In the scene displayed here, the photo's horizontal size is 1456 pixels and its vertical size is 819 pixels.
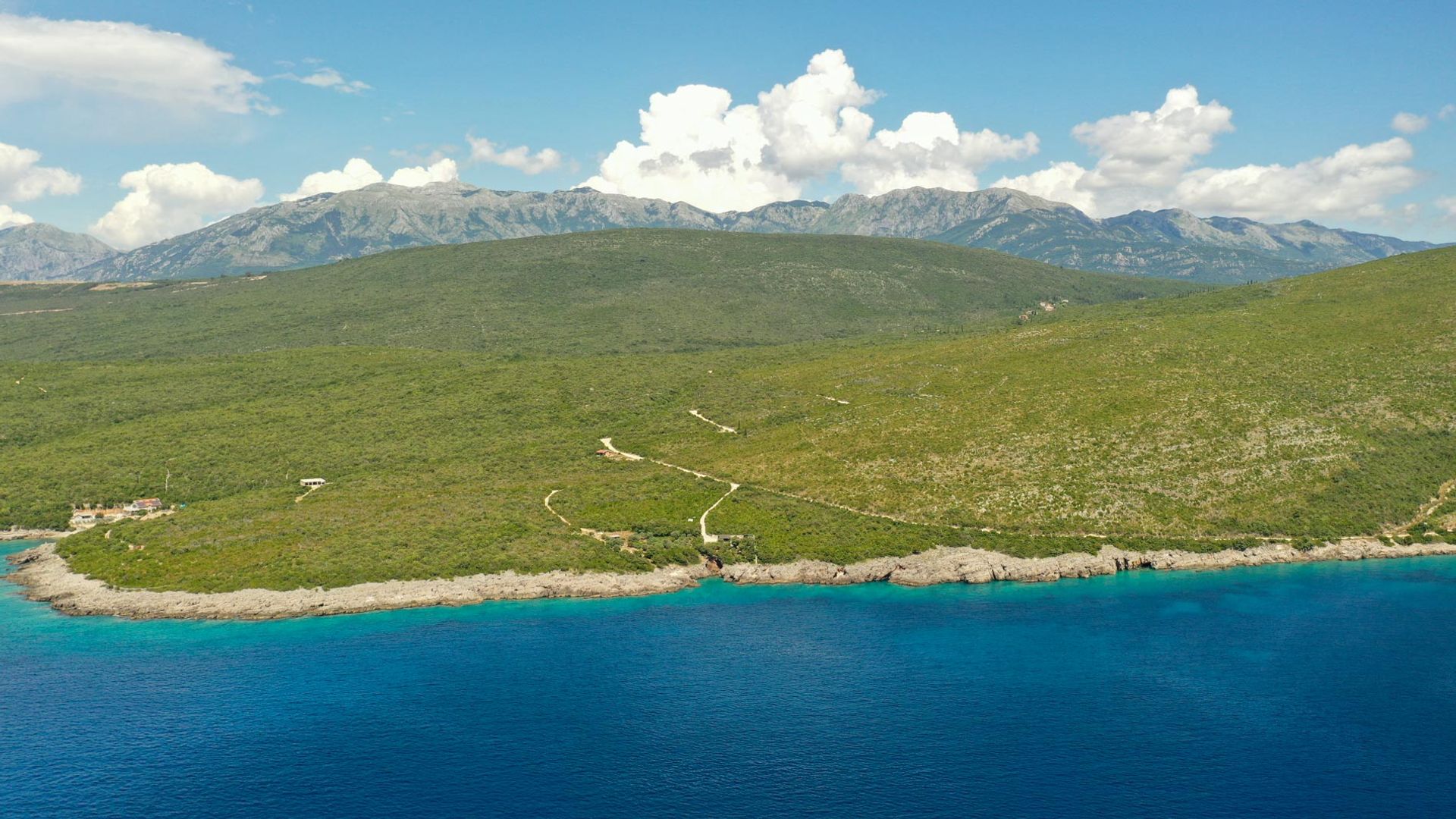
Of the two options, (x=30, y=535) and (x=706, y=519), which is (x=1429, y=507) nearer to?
(x=706, y=519)

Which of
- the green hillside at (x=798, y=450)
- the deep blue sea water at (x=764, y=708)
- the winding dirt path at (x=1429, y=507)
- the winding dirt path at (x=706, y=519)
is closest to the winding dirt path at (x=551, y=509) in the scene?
the green hillside at (x=798, y=450)

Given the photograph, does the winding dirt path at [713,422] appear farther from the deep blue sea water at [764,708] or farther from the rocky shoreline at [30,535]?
the rocky shoreline at [30,535]

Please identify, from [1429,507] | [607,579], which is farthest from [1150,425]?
[607,579]

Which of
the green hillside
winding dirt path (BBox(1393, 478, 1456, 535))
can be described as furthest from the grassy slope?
winding dirt path (BBox(1393, 478, 1456, 535))

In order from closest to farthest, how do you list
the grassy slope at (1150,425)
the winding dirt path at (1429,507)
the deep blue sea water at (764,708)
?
the deep blue sea water at (764,708) < the winding dirt path at (1429,507) < the grassy slope at (1150,425)

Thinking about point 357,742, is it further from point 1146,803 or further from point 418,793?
point 1146,803
